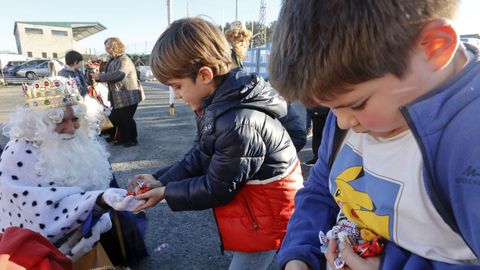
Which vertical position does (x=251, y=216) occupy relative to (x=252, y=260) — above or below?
above

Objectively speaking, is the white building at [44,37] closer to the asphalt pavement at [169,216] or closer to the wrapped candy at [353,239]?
the asphalt pavement at [169,216]

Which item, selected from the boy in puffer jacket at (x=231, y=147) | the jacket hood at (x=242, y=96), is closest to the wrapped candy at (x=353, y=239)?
the boy in puffer jacket at (x=231, y=147)

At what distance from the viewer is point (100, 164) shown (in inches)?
93.0

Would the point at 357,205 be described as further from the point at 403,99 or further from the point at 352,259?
the point at 403,99

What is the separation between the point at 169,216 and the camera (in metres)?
3.37

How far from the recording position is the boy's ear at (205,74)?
1.40 meters

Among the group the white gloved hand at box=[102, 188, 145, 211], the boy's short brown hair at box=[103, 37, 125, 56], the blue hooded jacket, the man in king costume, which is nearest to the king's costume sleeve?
the man in king costume

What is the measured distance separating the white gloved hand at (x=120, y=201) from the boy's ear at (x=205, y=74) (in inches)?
28.4

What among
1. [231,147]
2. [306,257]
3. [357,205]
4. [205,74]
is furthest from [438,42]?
[205,74]

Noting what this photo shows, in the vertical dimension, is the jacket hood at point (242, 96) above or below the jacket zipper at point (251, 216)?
above

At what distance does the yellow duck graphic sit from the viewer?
0.78 m

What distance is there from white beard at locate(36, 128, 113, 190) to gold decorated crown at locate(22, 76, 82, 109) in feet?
0.66

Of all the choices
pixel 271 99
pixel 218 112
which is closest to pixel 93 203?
pixel 218 112

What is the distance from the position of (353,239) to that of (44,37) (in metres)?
51.4
